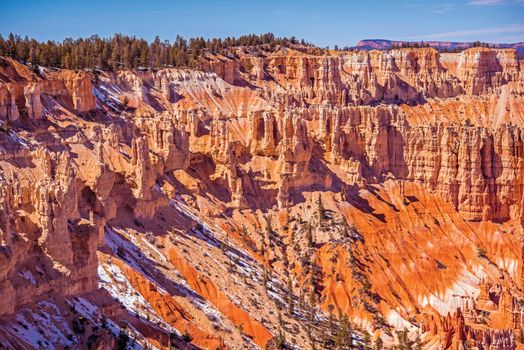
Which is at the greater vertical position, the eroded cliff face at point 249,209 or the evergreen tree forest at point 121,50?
the evergreen tree forest at point 121,50

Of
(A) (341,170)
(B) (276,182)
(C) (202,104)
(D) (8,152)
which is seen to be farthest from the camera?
(C) (202,104)

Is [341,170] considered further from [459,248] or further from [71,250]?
[71,250]

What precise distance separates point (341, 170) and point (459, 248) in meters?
15.4

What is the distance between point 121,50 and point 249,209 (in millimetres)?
34721

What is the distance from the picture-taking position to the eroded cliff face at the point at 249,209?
4594cm

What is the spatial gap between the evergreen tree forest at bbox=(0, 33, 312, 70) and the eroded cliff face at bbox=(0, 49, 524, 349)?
3474mm

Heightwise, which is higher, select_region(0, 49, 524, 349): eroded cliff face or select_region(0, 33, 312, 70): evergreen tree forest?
select_region(0, 33, 312, 70): evergreen tree forest

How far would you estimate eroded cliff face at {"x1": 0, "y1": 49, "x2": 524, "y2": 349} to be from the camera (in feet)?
151

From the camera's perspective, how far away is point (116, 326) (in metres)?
44.7

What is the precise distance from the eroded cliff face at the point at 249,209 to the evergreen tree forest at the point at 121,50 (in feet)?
11.4

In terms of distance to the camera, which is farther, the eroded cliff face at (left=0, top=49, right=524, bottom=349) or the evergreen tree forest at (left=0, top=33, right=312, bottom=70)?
the evergreen tree forest at (left=0, top=33, right=312, bottom=70)

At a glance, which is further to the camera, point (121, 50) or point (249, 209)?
point (121, 50)

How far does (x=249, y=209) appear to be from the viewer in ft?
261

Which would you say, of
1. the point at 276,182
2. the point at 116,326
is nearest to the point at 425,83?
the point at 276,182
